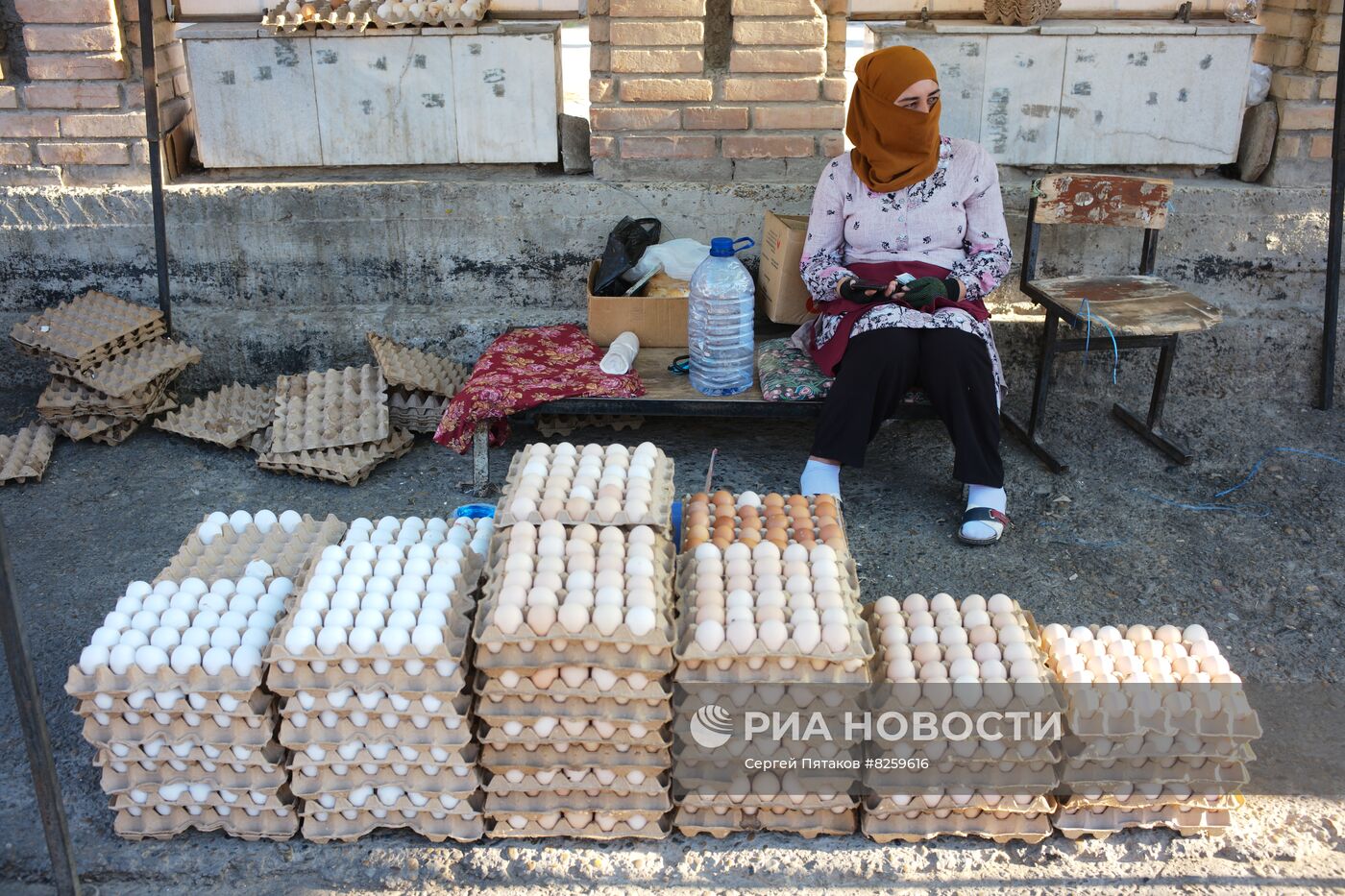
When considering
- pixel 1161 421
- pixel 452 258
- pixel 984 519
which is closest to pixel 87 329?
pixel 452 258

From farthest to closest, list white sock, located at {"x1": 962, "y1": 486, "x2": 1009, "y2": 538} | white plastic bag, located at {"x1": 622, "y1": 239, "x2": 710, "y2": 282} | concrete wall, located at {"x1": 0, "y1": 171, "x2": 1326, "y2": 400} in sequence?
concrete wall, located at {"x1": 0, "y1": 171, "x2": 1326, "y2": 400} → white plastic bag, located at {"x1": 622, "y1": 239, "x2": 710, "y2": 282} → white sock, located at {"x1": 962, "y1": 486, "x2": 1009, "y2": 538}

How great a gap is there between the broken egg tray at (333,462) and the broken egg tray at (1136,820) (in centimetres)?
302

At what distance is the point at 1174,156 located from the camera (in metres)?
5.55

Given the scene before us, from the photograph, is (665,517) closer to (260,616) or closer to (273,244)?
(260,616)

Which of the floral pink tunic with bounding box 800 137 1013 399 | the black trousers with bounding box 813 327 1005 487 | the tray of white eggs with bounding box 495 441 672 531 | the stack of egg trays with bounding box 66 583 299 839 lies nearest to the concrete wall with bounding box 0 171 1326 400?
the floral pink tunic with bounding box 800 137 1013 399

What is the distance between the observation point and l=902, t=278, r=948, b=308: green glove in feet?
14.4

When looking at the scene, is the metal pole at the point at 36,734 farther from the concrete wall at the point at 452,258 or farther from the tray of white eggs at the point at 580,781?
the concrete wall at the point at 452,258

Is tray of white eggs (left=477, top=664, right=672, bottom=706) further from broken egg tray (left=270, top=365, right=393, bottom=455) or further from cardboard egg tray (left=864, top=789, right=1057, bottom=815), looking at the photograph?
broken egg tray (left=270, top=365, right=393, bottom=455)

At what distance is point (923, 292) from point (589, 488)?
1764 mm

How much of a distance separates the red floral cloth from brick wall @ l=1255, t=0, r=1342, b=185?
3291 millimetres

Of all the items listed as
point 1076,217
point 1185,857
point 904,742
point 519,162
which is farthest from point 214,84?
point 1185,857

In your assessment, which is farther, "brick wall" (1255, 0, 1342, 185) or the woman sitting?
"brick wall" (1255, 0, 1342, 185)

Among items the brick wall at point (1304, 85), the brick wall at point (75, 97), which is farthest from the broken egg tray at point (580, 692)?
the brick wall at point (1304, 85)

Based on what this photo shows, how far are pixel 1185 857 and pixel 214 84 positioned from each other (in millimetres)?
5083
